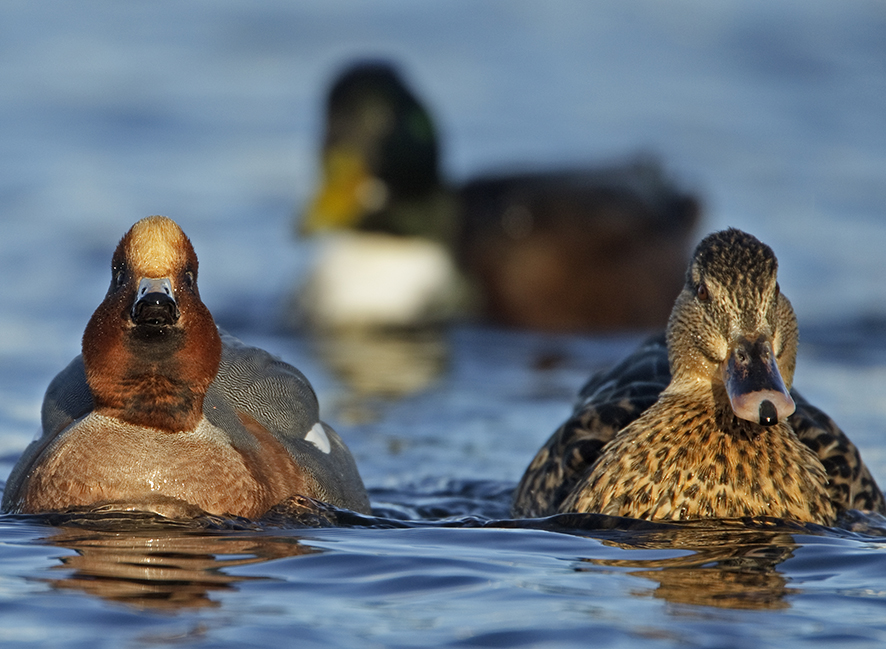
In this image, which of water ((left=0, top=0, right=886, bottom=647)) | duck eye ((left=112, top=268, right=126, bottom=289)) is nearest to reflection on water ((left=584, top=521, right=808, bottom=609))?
water ((left=0, top=0, right=886, bottom=647))

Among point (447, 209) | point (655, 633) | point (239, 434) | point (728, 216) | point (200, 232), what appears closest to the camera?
point (655, 633)

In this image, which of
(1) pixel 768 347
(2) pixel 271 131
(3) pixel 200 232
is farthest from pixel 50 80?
(1) pixel 768 347

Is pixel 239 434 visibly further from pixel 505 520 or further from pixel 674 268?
pixel 674 268

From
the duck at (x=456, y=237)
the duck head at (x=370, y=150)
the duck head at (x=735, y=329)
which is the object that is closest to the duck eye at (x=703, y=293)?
the duck head at (x=735, y=329)

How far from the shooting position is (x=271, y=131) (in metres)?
17.4

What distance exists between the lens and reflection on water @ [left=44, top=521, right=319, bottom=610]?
202 inches

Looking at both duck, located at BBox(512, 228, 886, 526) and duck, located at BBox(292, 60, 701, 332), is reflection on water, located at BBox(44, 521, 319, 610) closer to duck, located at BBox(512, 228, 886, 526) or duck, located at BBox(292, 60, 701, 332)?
duck, located at BBox(512, 228, 886, 526)

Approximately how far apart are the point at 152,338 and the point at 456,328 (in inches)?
256

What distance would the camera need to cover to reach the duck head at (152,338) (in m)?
5.89

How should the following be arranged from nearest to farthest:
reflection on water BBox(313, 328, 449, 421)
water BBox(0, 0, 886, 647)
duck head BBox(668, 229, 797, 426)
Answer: water BBox(0, 0, 886, 647), duck head BBox(668, 229, 797, 426), reflection on water BBox(313, 328, 449, 421)

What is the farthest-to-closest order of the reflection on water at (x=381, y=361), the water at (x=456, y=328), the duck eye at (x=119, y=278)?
1. the reflection on water at (x=381, y=361)
2. the duck eye at (x=119, y=278)
3. the water at (x=456, y=328)

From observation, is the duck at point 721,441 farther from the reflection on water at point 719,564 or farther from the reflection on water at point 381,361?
the reflection on water at point 381,361

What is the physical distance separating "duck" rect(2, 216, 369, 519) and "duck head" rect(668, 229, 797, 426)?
175cm

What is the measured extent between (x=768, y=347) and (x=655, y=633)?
1587 mm
